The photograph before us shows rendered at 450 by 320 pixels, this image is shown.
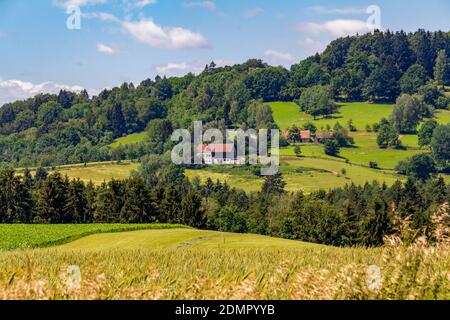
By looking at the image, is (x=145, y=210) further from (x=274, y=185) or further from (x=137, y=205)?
(x=274, y=185)

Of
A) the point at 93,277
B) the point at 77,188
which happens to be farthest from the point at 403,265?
the point at 77,188

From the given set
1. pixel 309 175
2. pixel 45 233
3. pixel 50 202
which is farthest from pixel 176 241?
pixel 309 175

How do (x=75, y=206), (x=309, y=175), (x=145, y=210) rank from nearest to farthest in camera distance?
(x=145, y=210), (x=75, y=206), (x=309, y=175)

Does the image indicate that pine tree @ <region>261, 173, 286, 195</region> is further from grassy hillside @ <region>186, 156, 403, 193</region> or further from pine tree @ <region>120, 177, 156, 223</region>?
pine tree @ <region>120, 177, 156, 223</region>

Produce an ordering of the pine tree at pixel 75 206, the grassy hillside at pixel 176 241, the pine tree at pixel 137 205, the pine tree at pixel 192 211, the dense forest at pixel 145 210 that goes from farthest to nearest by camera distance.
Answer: the pine tree at pixel 192 211 < the pine tree at pixel 75 206 < the pine tree at pixel 137 205 < the dense forest at pixel 145 210 < the grassy hillside at pixel 176 241

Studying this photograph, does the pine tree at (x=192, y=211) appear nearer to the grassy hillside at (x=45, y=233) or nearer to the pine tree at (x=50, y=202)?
the pine tree at (x=50, y=202)

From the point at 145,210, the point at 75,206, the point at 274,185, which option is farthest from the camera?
the point at 274,185

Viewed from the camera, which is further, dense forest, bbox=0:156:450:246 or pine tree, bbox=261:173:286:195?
pine tree, bbox=261:173:286:195

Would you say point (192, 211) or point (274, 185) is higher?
point (192, 211)

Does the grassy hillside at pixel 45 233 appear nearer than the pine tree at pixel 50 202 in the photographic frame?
Yes

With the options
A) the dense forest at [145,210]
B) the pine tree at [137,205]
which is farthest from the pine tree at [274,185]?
the pine tree at [137,205]

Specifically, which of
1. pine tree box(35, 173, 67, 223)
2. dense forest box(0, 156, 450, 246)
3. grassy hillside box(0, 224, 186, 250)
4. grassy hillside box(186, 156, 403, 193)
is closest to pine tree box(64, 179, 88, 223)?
dense forest box(0, 156, 450, 246)

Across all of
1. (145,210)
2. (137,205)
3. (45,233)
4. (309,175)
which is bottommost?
(309,175)

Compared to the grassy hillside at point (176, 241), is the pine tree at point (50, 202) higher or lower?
lower
